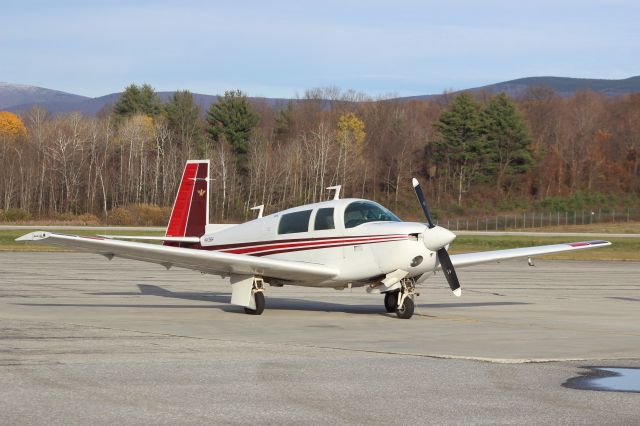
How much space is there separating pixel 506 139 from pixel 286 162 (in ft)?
75.8

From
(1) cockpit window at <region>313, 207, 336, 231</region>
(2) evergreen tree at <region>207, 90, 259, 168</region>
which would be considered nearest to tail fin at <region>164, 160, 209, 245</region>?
(1) cockpit window at <region>313, 207, 336, 231</region>

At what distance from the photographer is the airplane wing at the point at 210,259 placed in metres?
17.2

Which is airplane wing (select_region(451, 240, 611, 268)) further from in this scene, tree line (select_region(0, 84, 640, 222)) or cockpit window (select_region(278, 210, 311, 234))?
tree line (select_region(0, 84, 640, 222))

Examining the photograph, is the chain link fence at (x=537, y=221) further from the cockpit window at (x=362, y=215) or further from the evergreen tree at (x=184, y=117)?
the cockpit window at (x=362, y=215)

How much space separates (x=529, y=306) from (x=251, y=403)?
13189 mm

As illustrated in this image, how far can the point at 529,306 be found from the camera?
21422 millimetres

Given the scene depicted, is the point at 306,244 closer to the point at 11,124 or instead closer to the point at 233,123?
the point at 233,123

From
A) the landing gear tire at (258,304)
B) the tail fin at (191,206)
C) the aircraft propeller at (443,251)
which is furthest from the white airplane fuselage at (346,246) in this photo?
the tail fin at (191,206)

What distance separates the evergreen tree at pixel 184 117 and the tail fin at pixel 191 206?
8056 cm

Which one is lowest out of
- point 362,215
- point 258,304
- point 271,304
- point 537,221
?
point 537,221

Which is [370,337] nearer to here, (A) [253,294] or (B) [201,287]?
(A) [253,294]

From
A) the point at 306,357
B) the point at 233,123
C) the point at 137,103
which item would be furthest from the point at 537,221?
the point at 306,357

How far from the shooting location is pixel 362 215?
18.4 metres

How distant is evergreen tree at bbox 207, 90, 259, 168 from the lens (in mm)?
96000
